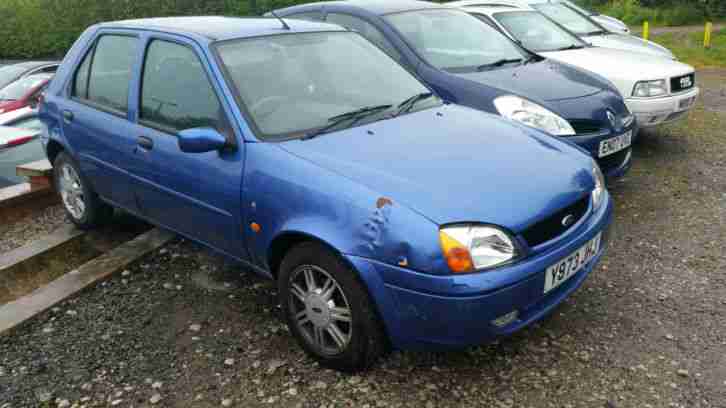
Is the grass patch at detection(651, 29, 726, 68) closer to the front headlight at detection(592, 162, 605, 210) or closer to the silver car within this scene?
the front headlight at detection(592, 162, 605, 210)

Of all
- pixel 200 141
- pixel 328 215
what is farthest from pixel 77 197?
pixel 328 215

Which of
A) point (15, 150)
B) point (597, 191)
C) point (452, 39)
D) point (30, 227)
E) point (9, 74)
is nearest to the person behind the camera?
point (597, 191)

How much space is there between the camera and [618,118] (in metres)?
4.98

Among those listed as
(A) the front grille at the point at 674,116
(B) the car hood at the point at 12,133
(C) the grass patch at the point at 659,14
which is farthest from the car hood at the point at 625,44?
(C) the grass patch at the point at 659,14

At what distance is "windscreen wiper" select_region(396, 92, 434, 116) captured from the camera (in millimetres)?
3613

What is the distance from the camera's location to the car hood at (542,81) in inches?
195

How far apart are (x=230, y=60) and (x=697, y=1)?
63.0ft

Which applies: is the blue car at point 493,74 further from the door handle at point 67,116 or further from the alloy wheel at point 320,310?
the alloy wheel at point 320,310

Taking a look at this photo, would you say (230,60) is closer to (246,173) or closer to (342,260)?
(246,173)

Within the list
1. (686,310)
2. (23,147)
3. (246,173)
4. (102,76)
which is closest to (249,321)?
(246,173)

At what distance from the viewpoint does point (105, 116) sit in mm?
4133

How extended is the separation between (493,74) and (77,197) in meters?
3.51

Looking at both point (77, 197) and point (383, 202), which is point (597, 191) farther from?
point (77, 197)

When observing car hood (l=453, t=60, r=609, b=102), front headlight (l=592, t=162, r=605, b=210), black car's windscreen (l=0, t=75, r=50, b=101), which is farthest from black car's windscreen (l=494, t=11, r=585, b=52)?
black car's windscreen (l=0, t=75, r=50, b=101)
